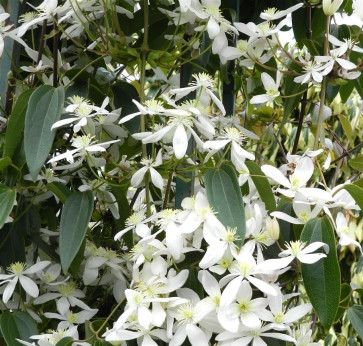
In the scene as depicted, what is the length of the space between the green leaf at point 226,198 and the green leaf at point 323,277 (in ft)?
0.22

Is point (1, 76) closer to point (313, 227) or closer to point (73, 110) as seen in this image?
point (73, 110)

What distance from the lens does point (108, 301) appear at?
988 millimetres

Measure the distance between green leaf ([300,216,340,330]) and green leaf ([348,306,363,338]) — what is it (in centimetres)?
11

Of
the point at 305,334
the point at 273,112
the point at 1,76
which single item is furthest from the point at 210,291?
the point at 273,112

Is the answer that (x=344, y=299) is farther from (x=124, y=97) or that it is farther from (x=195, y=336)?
(x=124, y=97)

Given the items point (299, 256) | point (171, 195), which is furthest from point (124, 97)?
point (299, 256)

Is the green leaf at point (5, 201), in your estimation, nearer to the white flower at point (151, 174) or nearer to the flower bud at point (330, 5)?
the white flower at point (151, 174)

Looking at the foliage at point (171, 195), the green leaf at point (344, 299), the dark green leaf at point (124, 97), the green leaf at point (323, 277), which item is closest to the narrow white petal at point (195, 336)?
the foliage at point (171, 195)

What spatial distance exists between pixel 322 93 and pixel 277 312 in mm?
290

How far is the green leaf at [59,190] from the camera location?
850 millimetres

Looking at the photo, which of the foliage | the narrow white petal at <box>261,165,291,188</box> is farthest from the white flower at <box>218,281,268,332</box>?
the narrow white petal at <box>261,165,291,188</box>

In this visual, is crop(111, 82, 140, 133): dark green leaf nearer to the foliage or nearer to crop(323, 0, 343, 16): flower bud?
the foliage

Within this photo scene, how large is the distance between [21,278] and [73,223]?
125mm

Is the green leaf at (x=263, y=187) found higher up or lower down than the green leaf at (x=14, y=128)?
lower down
